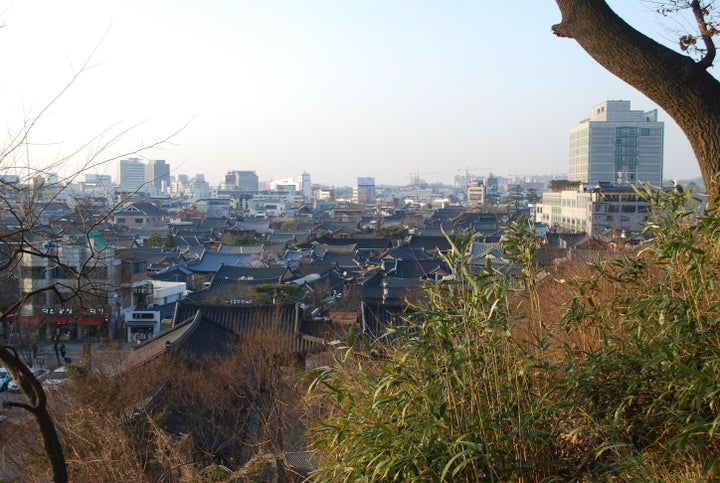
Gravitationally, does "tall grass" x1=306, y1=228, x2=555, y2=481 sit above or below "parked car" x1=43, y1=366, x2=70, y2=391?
above

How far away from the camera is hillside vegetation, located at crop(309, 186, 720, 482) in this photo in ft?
5.66

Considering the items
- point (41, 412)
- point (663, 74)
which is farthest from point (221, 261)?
point (663, 74)

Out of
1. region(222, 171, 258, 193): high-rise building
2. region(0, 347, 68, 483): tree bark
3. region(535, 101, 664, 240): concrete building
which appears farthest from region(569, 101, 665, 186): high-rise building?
region(222, 171, 258, 193): high-rise building

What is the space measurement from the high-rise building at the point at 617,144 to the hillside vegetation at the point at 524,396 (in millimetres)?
35875

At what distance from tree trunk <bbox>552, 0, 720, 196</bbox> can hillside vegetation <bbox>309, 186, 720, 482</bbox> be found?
492 millimetres

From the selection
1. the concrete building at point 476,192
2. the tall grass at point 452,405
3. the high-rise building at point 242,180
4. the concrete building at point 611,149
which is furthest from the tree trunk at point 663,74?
the high-rise building at point 242,180

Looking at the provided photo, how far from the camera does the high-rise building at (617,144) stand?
3709 centimetres

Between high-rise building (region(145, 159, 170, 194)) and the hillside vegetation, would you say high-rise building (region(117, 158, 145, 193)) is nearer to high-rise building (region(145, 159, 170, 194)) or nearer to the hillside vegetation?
high-rise building (region(145, 159, 170, 194))

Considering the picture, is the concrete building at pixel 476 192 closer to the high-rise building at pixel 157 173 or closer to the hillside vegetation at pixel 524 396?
the high-rise building at pixel 157 173

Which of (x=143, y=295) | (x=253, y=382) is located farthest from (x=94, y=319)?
(x=253, y=382)

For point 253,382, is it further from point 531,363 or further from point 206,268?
point 206,268

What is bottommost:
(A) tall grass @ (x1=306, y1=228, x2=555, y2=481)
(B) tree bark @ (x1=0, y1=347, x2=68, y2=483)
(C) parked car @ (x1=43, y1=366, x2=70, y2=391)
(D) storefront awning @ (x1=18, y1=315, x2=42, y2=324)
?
(D) storefront awning @ (x1=18, y1=315, x2=42, y2=324)

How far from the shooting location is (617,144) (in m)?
38.6

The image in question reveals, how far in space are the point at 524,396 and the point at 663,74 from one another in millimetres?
1421
